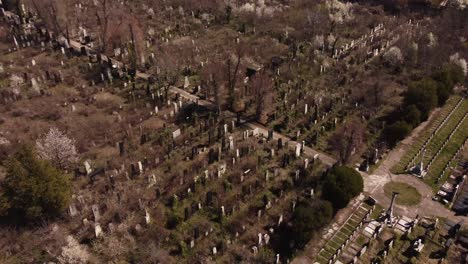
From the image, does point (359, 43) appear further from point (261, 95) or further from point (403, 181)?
point (403, 181)

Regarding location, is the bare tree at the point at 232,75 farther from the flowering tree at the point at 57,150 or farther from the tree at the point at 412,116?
the tree at the point at 412,116

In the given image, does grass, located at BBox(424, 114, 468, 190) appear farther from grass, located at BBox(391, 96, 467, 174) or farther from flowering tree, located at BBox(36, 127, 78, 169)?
flowering tree, located at BBox(36, 127, 78, 169)

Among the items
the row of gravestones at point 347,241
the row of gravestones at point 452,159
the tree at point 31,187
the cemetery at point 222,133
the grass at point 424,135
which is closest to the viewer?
the tree at point 31,187

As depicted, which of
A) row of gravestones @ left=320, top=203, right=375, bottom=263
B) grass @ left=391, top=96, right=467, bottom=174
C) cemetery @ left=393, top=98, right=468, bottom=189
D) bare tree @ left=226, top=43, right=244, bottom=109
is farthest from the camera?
bare tree @ left=226, top=43, right=244, bottom=109

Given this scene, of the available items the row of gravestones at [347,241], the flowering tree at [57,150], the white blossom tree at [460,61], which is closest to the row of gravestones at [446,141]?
the white blossom tree at [460,61]

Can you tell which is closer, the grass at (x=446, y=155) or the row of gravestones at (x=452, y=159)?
the grass at (x=446, y=155)

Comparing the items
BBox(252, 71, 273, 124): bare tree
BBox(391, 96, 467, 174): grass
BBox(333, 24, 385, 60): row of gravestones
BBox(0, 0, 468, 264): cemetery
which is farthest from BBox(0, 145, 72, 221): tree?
BBox(333, 24, 385, 60): row of gravestones
